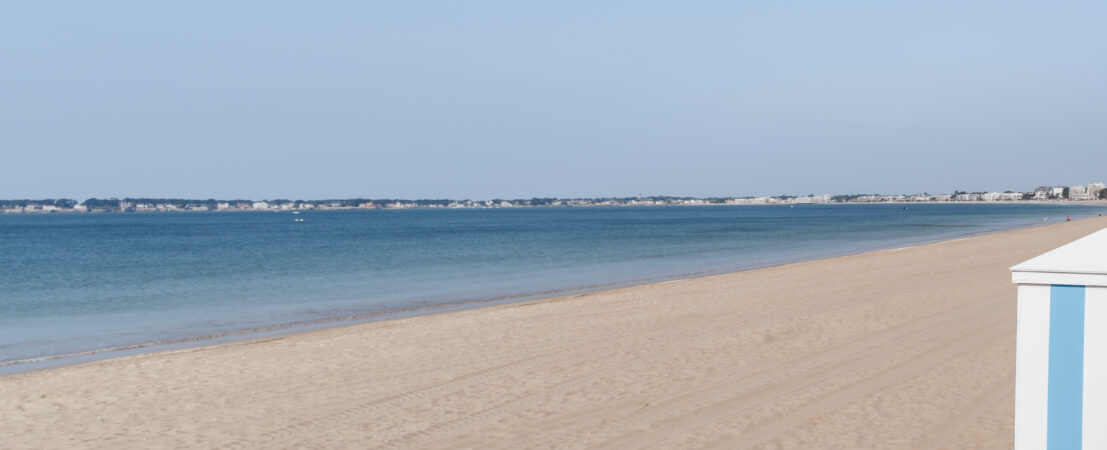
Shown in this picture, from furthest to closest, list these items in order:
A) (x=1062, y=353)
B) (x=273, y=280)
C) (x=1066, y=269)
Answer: (x=273, y=280) < (x=1062, y=353) < (x=1066, y=269)

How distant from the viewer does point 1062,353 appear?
3.10 meters

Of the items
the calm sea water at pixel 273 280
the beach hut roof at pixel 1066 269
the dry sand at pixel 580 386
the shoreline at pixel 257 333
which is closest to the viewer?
the beach hut roof at pixel 1066 269

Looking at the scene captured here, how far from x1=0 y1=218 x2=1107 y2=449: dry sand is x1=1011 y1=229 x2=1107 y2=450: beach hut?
10.6 ft

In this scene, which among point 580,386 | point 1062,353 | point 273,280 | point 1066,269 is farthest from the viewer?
point 273,280

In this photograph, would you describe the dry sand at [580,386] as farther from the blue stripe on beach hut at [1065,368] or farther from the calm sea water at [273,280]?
the calm sea water at [273,280]

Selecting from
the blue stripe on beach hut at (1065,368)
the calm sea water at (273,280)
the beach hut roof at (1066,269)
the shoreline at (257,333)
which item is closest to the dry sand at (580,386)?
the shoreline at (257,333)

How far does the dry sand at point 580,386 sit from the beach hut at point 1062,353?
127 inches

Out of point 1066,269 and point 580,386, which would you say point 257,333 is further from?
point 1066,269

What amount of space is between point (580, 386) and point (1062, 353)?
592 cm

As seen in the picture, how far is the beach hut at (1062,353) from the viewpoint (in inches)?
118

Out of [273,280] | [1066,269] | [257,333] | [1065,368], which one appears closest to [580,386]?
[1065,368]

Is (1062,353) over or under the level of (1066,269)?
under

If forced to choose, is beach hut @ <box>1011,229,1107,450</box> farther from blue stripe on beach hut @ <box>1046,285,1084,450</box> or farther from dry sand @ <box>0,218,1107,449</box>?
dry sand @ <box>0,218,1107,449</box>

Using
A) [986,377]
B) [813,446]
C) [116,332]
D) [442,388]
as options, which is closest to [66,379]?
[442,388]
